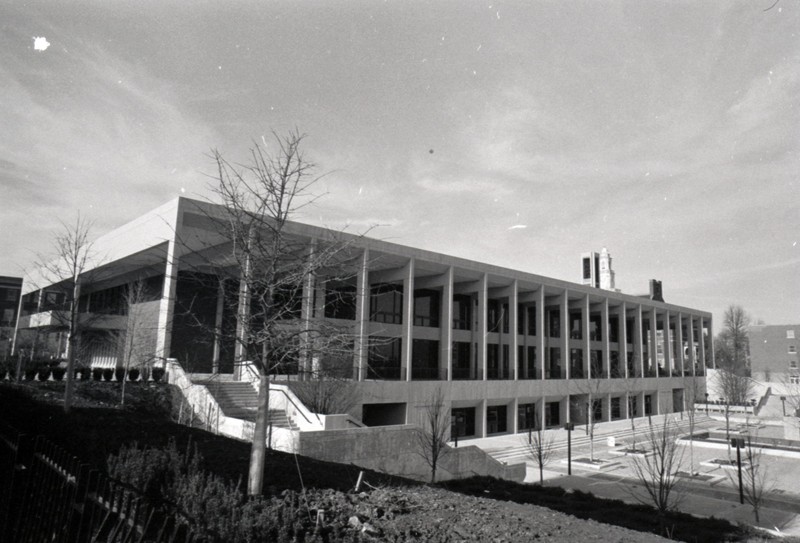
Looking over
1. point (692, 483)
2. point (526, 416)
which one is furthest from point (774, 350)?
point (692, 483)

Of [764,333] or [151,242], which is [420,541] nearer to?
[151,242]

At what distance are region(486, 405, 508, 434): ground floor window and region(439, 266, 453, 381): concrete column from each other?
556 cm

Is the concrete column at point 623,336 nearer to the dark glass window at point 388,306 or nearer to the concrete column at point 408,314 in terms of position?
the dark glass window at point 388,306

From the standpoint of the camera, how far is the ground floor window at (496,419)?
3822 cm

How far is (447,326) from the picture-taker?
34781 mm

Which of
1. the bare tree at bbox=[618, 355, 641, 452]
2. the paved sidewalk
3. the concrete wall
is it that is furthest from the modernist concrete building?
the paved sidewalk

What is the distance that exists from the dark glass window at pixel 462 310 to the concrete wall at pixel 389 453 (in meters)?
21.1

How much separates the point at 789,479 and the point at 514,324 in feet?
58.7

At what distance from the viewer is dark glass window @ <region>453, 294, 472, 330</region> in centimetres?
4209

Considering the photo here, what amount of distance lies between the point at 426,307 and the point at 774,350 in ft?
256

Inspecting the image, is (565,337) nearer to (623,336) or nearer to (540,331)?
(540,331)

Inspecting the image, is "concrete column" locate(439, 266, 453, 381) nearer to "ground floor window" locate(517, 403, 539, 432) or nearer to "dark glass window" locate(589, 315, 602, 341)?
"ground floor window" locate(517, 403, 539, 432)

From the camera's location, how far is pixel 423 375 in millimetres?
34656

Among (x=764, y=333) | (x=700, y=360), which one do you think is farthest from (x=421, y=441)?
(x=764, y=333)
